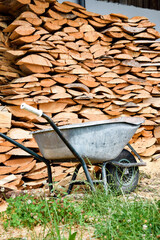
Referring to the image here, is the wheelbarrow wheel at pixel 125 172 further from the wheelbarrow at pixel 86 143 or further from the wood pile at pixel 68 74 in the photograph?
the wood pile at pixel 68 74

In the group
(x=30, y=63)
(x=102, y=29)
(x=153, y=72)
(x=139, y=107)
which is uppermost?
(x=102, y=29)

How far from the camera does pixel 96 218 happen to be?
175cm

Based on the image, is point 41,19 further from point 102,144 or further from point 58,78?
point 102,144

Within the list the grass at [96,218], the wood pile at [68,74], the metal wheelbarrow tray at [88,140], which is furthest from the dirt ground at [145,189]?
the metal wheelbarrow tray at [88,140]

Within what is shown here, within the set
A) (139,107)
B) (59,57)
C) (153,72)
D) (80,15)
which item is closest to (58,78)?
(59,57)

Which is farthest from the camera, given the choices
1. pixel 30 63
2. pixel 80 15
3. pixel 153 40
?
pixel 153 40

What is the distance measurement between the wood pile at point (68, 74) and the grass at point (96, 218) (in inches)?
45.3

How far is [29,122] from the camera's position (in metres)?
3.33

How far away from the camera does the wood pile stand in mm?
3254

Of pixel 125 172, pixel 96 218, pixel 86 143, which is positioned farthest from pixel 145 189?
pixel 96 218

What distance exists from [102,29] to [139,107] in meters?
1.21

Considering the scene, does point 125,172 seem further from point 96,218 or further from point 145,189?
point 96,218

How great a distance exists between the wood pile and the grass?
115cm

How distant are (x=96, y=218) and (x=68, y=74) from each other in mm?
2152
